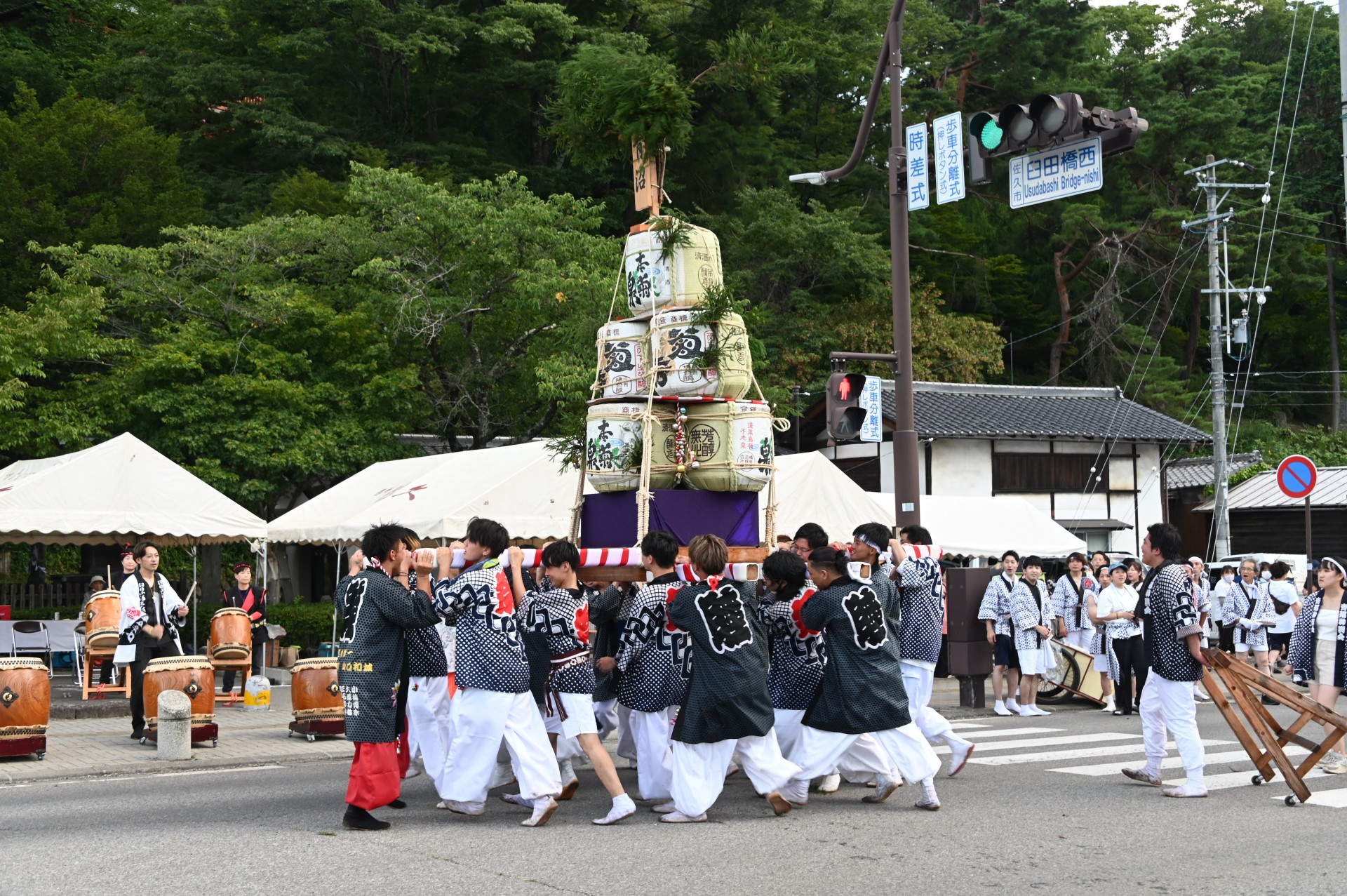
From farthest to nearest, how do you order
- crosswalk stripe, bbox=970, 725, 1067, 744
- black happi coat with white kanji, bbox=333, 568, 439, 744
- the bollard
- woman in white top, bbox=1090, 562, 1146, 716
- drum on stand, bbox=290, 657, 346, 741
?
woman in white top, bbox=1090, 562, 1146, 716
crosswalk stripe, bbox=970, 725, 1067, 744
drum on stand, bbox=290, 657, 346, 741
the bollard
black happi coat with white kanji, bbox=333, 568, 439, 744

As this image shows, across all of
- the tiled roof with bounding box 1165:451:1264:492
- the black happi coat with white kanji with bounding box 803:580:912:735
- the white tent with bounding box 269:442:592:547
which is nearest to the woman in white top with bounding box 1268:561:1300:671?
the white tent with bounding box 269:442:592:547

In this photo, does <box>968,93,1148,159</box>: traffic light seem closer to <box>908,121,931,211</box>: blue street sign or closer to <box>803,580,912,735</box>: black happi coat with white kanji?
<box>908,121,931,211</box>: blue street sign

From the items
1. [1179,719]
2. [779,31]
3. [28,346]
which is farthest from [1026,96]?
[1179,719]

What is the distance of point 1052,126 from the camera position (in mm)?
10367

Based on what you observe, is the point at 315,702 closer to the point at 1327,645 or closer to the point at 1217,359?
the point at 1327,645

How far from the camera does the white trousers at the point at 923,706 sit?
32.7 feet

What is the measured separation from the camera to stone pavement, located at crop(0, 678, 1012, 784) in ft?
37.3

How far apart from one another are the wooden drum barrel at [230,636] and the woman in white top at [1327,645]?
11.9 m

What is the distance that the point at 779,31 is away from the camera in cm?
2978

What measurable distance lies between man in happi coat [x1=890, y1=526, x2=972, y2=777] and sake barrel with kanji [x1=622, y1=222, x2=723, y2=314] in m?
3.07

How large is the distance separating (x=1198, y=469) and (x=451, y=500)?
26934 millimetres

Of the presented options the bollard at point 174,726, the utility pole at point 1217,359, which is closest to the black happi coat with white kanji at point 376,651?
the bollard at point 174,726

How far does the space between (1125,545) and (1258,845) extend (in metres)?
29.2

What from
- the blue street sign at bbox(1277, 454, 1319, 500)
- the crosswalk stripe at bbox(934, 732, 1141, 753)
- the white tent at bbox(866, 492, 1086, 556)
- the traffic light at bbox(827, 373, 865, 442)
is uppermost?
the traffic light at bbox(827, 373, 865, 442)
